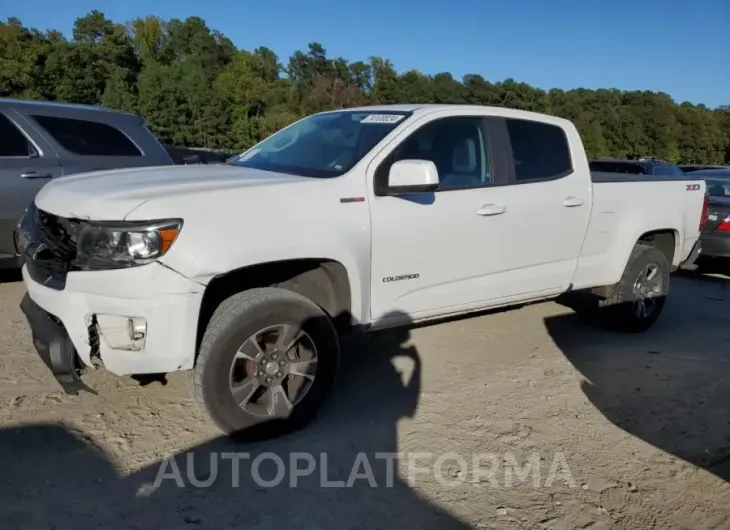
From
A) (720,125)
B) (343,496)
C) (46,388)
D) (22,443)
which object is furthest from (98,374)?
(720,125)

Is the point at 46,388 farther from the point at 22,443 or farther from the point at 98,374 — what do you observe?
the point at 22,443

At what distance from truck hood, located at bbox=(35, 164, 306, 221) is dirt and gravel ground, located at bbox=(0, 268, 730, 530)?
1.22 metres

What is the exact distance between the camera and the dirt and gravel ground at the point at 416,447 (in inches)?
118

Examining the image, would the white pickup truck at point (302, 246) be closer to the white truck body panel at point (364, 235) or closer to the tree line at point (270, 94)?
the white truck body panel at point (364, 235)

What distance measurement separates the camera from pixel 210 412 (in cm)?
336

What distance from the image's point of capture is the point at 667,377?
4895 mm

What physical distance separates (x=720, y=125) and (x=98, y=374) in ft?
264

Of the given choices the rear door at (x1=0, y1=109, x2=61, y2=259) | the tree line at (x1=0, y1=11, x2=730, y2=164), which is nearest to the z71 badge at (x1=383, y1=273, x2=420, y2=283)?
the rear door at (x1=0, y1=109, x2=61, y2=259)

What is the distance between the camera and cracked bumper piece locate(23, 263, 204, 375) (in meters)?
3.10

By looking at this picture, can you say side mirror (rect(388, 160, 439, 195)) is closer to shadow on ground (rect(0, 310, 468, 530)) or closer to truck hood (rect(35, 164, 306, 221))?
truck hood (rect(35, 164, 306, 221))

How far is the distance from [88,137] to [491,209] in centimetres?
404

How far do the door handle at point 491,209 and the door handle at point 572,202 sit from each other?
696 mm

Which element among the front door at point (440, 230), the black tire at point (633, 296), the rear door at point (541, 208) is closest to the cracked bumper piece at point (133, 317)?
the front door at point (440, 230)

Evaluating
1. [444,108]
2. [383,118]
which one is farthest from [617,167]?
[383,118]
